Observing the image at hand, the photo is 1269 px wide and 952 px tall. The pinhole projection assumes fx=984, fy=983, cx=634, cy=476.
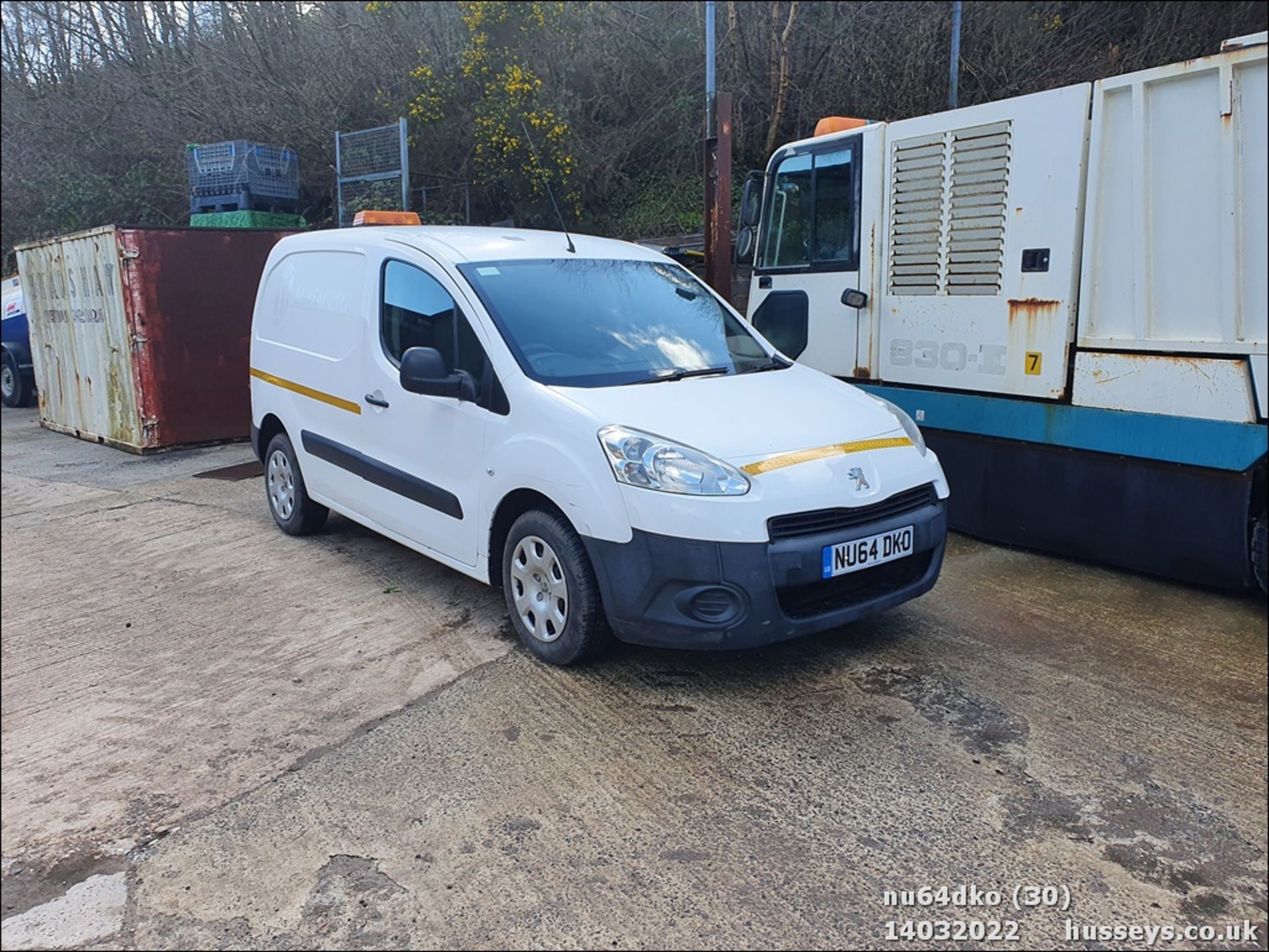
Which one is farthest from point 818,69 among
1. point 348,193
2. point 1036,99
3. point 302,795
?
point 302,795

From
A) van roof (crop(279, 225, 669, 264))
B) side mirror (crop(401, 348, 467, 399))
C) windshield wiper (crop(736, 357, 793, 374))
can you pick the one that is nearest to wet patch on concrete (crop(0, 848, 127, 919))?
side mirror (crop(401, 348, 467, 399))

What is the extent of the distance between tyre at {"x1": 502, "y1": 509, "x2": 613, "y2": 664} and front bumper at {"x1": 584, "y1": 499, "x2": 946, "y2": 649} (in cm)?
10

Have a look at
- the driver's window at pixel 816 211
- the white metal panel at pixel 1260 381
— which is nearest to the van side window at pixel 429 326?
the driver's window at pixel 816 211

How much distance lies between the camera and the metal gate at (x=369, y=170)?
509 inches

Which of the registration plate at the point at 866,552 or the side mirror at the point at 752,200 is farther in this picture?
the side mirror at the point at 752,200

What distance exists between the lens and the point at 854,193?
629 centimetres

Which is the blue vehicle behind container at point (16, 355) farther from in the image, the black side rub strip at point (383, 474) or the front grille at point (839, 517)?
the front grille at point (839, 517)

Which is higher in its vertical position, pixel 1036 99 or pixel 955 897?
pixel 1036 99

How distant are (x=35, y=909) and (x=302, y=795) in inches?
31.4

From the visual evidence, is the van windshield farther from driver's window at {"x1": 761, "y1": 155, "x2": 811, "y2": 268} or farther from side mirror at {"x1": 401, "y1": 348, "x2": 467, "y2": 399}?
driver's window at {"x1": 761, "y1": 155, "x2": 811, "y2": 268}

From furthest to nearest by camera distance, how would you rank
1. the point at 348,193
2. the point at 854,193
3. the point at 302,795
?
the point at 348,193 < the point at 854,193 < the point at 302,795

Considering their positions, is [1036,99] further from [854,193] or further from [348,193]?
[348,193]

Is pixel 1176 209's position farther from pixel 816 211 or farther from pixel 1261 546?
pixel 816 211

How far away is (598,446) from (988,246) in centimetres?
302
